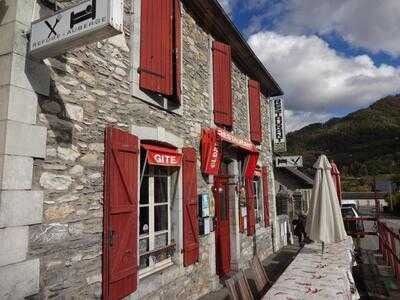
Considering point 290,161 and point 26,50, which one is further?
point 290,161

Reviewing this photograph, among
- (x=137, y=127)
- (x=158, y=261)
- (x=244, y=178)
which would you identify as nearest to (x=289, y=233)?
(x=244, y=178)

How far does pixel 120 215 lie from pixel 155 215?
4.16ft

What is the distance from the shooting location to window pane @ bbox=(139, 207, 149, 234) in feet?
17.6

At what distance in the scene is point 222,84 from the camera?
27.3 ft

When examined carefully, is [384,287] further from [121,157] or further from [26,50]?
[26,50]

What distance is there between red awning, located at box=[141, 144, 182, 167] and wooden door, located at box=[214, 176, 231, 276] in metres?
1.97

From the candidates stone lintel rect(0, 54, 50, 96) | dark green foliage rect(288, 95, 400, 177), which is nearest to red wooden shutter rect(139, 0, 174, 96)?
stone lintel rect(0, 54, 50, 96)

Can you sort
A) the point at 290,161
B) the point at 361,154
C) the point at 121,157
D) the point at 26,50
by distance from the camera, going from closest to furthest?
the point at 26,50 < the point at 121,157 < the point at 290,161 < the point at 361,154

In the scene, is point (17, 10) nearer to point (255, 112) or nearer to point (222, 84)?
point (222, 84)

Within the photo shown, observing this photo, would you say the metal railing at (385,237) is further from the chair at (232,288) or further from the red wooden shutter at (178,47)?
the red wooden shutter at (178,47)

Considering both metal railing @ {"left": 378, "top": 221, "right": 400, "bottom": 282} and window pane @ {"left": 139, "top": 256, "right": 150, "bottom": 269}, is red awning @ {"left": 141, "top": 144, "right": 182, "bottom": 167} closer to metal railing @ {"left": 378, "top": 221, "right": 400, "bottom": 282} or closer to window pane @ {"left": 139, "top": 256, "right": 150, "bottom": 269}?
window pane @ {"left": 139, "top": 256, "right": 150, "bottom": 269}

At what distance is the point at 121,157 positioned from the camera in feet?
15.1

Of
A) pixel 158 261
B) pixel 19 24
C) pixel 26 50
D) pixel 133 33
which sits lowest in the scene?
pixel 158 261

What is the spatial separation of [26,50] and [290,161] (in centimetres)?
1061
